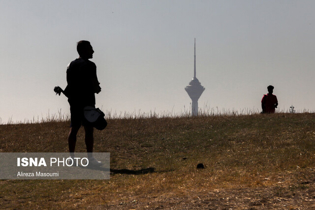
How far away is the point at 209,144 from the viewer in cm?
935

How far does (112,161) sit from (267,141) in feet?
11.9

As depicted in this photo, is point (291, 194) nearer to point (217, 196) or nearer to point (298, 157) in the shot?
point (217, 196)

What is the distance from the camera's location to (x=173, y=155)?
28.5 ft

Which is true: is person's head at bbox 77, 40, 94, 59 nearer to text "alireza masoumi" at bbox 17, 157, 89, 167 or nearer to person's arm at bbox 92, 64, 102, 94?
person's arm at bbox 92, 64, 102, 94

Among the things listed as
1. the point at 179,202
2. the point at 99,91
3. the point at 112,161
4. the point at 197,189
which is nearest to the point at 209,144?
the point at 112,161

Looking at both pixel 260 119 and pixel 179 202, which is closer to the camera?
pixel 179 202

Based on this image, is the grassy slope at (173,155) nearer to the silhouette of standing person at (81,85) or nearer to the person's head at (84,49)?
the silhouette of standing person at (81,85)

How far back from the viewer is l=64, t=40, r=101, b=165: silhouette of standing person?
7426 millimetres

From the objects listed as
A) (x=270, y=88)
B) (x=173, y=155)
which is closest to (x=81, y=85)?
(x=173, y=155)

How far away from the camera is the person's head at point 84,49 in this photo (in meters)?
7.49

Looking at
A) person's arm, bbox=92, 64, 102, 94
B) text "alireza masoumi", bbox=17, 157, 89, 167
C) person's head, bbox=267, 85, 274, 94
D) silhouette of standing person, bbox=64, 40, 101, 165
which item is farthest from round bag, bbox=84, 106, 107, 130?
person's head, bbox=267, 85, 274, 94

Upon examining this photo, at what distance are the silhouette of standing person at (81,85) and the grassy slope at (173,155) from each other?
1.28 meters

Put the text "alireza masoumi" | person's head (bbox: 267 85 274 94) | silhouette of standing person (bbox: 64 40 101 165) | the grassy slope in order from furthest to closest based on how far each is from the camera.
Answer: person's head (bbox: 267 85 274 94) < the text "alireza masoumi" < silhouette of standing person (bbox: 64 40 101 165) < the grassy slope

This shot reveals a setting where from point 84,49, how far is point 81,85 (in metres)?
0.70
